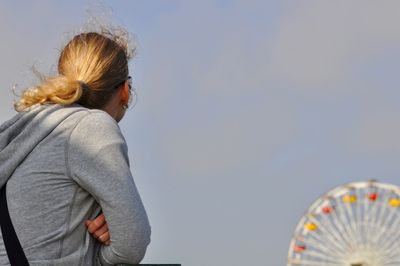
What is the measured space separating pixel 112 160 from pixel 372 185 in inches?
60.1

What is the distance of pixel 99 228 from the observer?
2.87 metres

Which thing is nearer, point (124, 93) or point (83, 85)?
point (83, 85)

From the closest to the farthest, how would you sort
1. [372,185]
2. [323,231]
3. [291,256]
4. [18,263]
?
[18,263] < [291,256] < [372,185] < [323,231]

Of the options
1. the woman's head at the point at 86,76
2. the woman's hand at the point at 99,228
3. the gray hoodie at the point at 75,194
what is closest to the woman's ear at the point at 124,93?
the woman's head at the point at 86,76

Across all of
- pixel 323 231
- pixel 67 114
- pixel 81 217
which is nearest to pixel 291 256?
pixel 323 231

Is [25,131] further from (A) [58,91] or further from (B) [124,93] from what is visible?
(B) [124,93]

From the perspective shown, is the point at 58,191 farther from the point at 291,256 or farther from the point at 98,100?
the point at 291,256

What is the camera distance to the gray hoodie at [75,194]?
2.79 meters

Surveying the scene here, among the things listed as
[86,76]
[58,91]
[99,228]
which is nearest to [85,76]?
[86,76]

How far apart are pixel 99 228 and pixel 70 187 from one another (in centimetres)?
22

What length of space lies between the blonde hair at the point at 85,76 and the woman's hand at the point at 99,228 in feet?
1.83

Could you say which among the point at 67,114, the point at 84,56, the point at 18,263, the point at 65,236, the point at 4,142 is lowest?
the point at 18,263

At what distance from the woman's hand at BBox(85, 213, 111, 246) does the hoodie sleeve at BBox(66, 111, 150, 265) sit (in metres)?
0.04

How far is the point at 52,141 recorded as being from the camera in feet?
9.47
